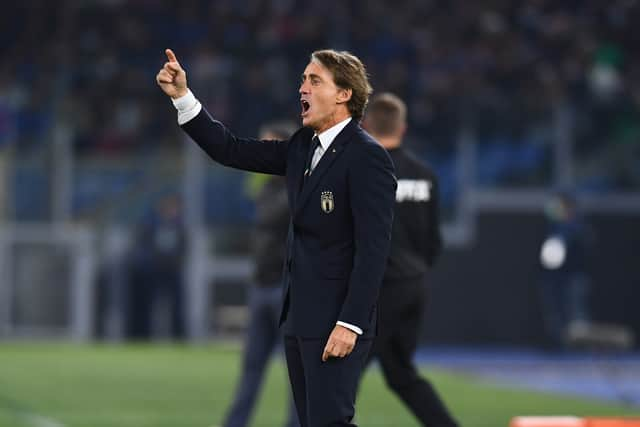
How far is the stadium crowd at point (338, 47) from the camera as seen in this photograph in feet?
69.8

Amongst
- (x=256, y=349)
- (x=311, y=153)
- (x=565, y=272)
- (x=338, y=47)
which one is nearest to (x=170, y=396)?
(x=256, y=349)

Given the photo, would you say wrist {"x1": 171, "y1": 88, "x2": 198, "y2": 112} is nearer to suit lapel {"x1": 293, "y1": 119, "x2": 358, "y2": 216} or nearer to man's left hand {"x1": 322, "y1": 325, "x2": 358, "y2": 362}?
suit lapel {"x1": 293, "y1": 119, "x2": 358, "y2": 216}

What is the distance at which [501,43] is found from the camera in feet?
73.6

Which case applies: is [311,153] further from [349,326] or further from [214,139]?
[349,326]

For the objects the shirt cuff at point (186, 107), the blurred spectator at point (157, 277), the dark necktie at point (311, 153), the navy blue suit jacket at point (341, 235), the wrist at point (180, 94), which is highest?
the wrist at point (180, 94)

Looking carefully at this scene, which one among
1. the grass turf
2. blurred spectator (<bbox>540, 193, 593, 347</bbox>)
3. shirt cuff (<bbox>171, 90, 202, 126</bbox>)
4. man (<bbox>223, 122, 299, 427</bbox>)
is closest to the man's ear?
shirt cuff (<bbox>171, 90, 202, 126</bbox>)

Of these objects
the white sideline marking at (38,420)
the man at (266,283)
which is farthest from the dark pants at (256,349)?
the white sideline marking at (38,420)

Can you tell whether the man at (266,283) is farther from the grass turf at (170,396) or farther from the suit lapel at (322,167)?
the suit lapel at (322,167)

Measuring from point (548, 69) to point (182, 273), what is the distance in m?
6.15

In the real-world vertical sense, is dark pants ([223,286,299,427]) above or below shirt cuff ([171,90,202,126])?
below

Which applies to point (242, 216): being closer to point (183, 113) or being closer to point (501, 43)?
point (501, 43)

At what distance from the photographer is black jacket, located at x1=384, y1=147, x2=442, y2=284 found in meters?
7.80

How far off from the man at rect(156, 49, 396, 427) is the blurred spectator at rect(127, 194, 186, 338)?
1544 cm

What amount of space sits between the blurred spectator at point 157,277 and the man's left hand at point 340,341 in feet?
51.4
